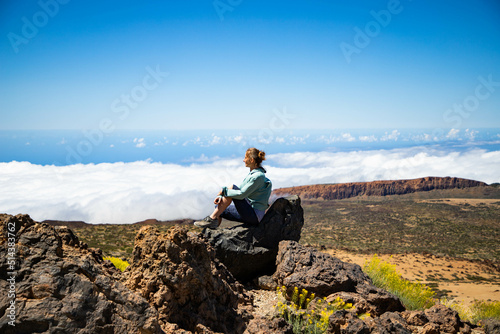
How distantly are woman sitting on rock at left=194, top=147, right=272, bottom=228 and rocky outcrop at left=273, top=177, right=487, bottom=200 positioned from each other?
79919mm

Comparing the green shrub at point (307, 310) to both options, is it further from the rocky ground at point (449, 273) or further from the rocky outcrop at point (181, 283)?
the rocky ground at point (449, 273)

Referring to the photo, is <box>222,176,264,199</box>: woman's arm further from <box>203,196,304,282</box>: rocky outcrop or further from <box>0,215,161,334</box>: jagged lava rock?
<box>0,215,161,334</box>: jagged lava rock

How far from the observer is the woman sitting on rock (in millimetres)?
6512

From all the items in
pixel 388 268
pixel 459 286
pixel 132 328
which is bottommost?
pixel 459 286

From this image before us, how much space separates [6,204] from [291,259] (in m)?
69.6

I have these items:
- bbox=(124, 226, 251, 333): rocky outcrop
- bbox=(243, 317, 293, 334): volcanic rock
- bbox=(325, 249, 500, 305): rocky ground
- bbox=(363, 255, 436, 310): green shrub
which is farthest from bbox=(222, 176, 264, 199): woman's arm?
bbox=(325, 249, 500, 305): rocky ground

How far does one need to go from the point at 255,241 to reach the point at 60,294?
14.7 feet

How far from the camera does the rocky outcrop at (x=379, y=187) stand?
88000mm

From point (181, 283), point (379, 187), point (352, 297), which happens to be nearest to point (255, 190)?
point (352, 297)

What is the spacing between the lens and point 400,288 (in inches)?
285

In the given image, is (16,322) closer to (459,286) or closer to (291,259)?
(291,259)

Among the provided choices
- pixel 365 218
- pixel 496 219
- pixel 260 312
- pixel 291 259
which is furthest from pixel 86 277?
pixel 496 219

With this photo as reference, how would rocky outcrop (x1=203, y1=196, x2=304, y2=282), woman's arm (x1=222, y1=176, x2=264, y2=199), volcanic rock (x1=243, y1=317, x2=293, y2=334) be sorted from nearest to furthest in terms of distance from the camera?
volcanic rock (x1=243, y1=317, x2=293, y2=334) < woman's arm (x1=222, y1=176, x2=264, y2=199) < rocky outcrop (x1=203, y1=196, x2=304, y2=282)

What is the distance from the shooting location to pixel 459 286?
61.5 feet
